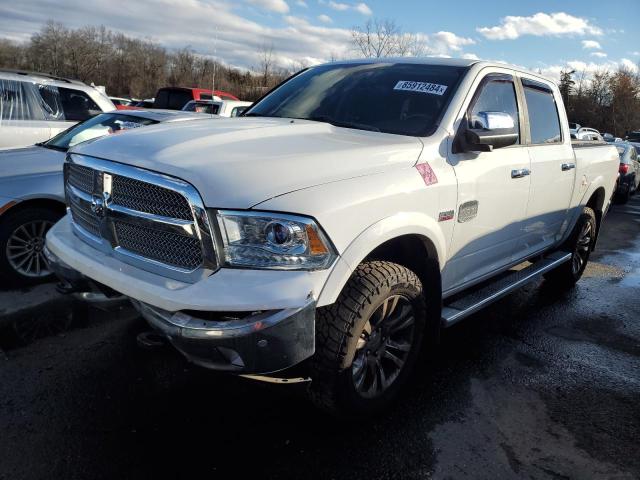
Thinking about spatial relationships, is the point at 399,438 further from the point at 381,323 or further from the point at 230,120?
the point at 230,120

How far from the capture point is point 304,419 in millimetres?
2924

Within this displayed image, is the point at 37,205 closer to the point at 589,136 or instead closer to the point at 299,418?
the point at 299,418

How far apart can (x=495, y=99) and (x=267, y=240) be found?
92.4 inches

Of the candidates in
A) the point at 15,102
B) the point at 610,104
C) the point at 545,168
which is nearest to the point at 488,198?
the point at 545,168

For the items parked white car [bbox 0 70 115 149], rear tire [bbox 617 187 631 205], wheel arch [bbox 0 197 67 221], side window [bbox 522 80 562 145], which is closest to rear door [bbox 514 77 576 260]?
side window [bbox 522 80 562 145]

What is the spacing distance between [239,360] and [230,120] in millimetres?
1845

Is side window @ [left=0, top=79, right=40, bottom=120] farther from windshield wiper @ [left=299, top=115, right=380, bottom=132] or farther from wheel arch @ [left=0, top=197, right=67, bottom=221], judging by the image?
windshield wiper @ [left=299, top=115, right=380, bottom=132]

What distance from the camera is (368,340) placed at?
107 inches

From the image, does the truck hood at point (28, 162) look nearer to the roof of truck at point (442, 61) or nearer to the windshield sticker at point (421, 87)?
the roof of truck at point (442, 61)

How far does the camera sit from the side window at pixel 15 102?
670cm

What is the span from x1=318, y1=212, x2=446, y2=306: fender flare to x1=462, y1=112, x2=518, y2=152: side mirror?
0.59m

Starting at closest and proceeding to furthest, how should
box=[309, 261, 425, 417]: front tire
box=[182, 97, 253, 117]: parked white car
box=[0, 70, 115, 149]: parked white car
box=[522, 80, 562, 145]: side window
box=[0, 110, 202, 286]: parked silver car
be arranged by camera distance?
box=[309, 261, 425, 417]: front tire → box=[522, 80, 562, 145]: side window → box=[0, 110, 202, 286]: parked silver car → box=[0, 70, 115, 149]: parked white car → box=[182, 97, 253, 117]: parked white car

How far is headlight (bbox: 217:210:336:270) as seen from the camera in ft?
7.25

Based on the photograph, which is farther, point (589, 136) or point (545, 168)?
point (589, 136)
